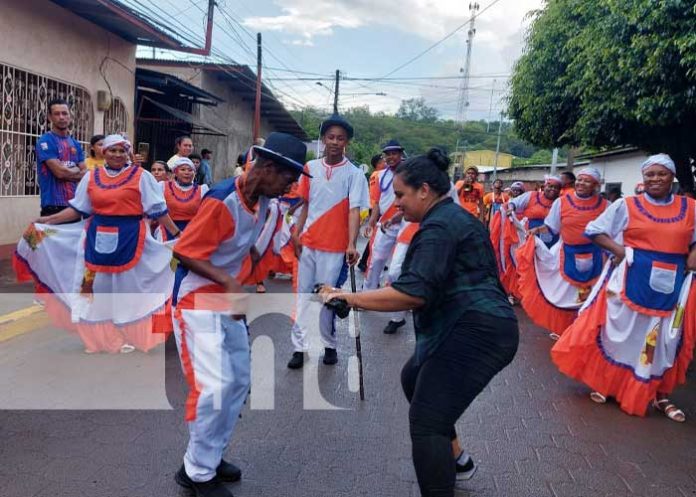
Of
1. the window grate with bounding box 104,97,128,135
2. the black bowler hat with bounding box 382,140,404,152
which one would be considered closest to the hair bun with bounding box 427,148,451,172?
the black bowler hat with bounding box 382,140,404,152

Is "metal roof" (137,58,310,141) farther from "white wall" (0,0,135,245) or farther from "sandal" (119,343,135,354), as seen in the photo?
"sandal" (119,343,135,354)

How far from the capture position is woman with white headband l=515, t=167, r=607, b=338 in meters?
6.43

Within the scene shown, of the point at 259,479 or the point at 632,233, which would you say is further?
the point at 632,233

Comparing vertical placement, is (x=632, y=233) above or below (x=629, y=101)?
below

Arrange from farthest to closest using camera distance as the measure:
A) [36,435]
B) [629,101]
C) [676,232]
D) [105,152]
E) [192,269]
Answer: [629,101]
[105,152]
[676,232]
[36,435]
[192,269]

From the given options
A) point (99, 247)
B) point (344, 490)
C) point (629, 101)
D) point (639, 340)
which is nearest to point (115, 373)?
point (99, 247)

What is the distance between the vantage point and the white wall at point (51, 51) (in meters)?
9.64

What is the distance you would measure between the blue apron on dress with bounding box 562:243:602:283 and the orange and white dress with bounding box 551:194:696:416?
1.46m

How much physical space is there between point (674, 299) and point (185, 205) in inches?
181

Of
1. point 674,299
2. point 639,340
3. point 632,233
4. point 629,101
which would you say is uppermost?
point 629,101

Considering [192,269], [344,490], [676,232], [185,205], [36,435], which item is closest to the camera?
[192,269]

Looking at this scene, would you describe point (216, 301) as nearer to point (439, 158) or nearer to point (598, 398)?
point (439, 158)

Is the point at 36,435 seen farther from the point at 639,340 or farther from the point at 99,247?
the point at 639,340

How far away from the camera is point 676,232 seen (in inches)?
185
